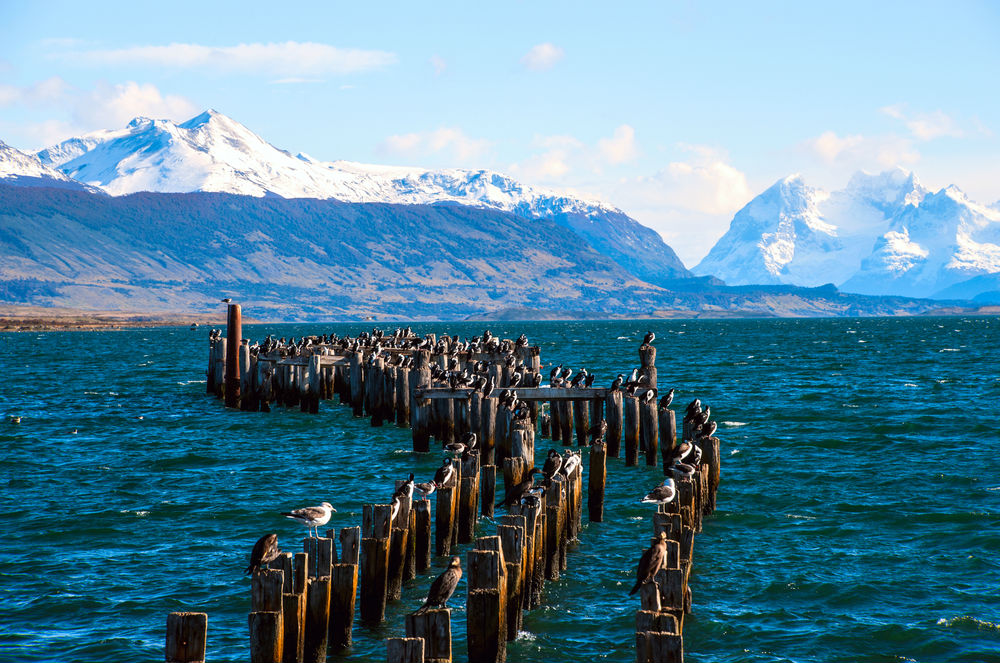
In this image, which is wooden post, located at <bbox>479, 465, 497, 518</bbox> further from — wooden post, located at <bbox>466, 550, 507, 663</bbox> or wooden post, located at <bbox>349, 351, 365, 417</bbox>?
wooden post, located at <bbox>349, 351, 365, 417</bbox>

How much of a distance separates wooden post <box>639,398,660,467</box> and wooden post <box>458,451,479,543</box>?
8997mm

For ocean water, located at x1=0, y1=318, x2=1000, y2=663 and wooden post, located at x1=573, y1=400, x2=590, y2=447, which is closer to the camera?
ocean water, located at x1=0, y1=318, x2=1000, y2=663

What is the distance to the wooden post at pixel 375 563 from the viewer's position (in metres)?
14.0

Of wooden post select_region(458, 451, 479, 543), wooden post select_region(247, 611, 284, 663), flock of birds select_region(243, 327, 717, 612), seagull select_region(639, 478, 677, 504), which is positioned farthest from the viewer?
wooden post select_region(458, 451, 479, 543)

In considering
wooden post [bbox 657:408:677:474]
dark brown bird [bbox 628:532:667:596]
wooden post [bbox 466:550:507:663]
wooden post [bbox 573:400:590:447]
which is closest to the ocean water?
wooden post [bbox 657:408:677:474]

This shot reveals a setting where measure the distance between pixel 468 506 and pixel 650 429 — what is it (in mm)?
9395

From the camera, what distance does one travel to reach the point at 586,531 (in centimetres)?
2023

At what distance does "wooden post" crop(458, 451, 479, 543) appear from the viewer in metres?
18.3

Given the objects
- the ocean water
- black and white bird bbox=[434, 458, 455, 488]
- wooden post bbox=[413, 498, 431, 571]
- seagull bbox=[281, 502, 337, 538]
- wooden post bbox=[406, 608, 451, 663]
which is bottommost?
the ocean water

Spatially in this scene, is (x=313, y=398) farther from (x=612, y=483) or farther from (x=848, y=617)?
(x=848, y=617)

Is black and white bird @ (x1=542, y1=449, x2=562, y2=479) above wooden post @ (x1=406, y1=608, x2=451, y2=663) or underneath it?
above

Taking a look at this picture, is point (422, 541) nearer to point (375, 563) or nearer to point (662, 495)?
point (375, 563)

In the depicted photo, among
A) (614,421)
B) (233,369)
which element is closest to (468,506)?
(614,421)

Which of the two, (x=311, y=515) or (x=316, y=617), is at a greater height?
(x=311, y=515)
